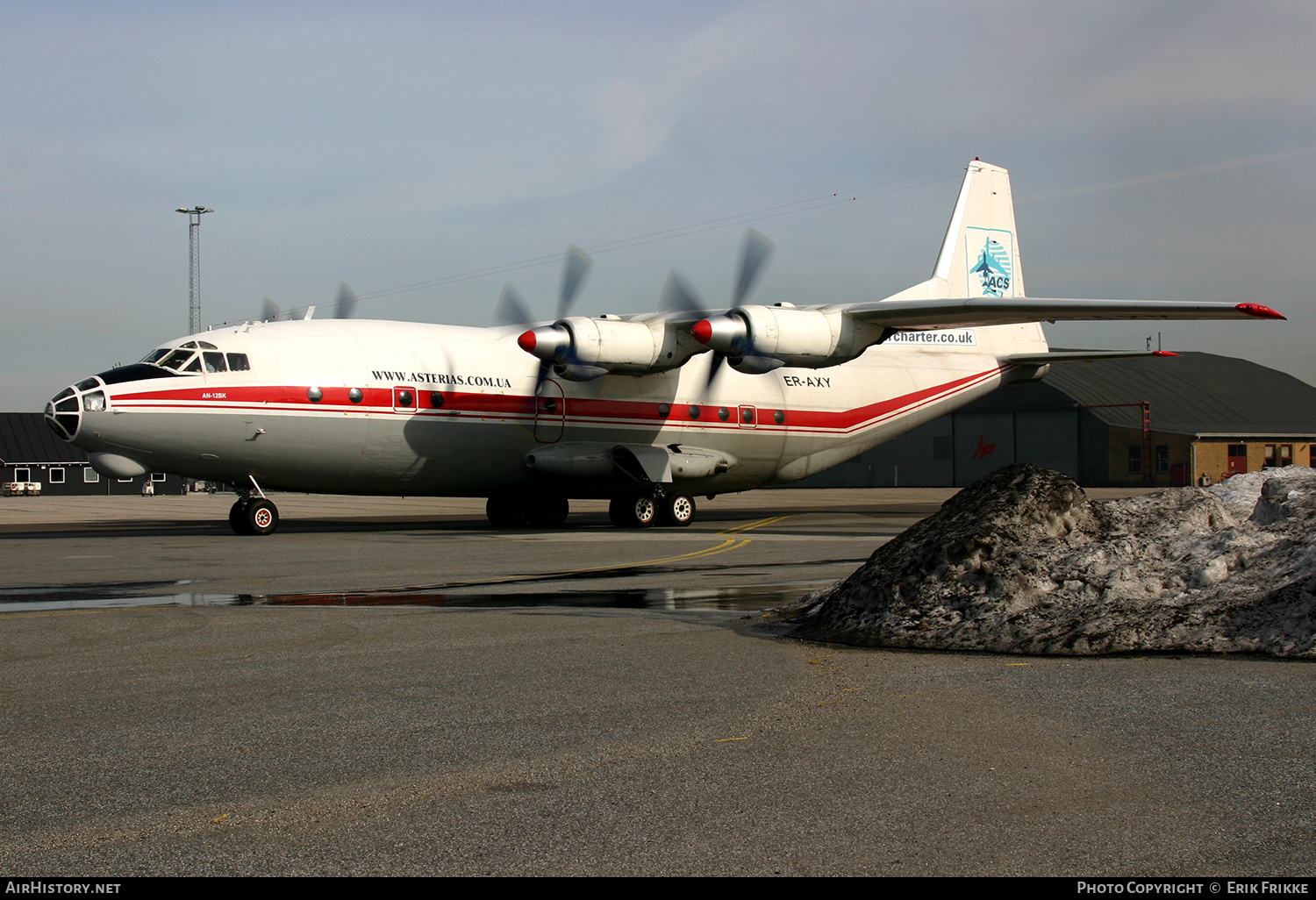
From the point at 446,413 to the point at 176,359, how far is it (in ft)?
19.3

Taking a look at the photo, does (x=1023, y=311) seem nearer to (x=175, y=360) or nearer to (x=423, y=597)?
(x=423, y=597)

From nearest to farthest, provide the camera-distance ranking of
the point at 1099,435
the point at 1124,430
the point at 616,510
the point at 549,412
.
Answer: the point at 549,412
the point at 616,510
the point at 1124,430
the point at 1099,435

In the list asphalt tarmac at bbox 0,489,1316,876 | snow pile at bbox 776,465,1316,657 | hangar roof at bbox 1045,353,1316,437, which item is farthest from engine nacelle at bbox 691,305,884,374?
hangar roof at bbox 1045,353,1316,437

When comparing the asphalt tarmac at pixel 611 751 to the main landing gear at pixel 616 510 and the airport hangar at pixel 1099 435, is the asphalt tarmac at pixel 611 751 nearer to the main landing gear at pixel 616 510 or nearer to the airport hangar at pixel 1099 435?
the main landing gear at pixel 616 510

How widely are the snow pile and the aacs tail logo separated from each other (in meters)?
24.9

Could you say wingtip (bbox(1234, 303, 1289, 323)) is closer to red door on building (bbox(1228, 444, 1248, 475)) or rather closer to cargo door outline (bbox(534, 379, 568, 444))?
cargo door outline (bbox(534, 379, 568, 444))

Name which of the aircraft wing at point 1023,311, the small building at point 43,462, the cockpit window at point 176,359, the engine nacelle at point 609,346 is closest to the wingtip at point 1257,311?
the aircraft wing at point 1023,311

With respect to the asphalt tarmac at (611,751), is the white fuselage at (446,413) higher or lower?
higher

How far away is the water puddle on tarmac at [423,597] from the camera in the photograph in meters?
11.9

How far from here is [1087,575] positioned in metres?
9.04

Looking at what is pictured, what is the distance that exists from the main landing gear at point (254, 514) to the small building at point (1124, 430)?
52030 millimetres

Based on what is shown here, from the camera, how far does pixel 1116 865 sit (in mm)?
3990

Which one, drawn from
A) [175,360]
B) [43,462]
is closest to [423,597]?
[175,360]

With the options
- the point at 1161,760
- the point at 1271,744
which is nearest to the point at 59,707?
the point at 1161,760
